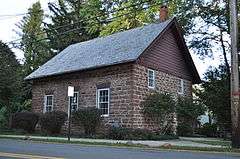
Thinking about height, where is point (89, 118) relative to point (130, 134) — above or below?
above

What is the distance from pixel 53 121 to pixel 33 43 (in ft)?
88.4

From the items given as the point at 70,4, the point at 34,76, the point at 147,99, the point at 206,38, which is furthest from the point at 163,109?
the point at 70,4

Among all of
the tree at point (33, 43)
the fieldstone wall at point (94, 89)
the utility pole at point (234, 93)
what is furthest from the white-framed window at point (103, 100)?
the tree at point (33, 43)

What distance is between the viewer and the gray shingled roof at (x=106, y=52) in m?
24.5

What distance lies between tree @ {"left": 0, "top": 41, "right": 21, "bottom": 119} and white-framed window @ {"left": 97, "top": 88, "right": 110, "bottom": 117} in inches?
410

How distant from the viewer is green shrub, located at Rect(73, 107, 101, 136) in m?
23.9

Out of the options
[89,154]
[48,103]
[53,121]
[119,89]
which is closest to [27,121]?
[48,103]

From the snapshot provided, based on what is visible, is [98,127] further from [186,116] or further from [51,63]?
[51,63]

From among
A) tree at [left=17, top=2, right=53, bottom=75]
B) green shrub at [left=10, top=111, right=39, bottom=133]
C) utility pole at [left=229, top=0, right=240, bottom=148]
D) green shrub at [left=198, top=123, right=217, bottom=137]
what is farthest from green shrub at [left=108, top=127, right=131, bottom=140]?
tree at [left=17, top=2, right=53, bottom=75]

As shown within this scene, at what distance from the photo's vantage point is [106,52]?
2684cm

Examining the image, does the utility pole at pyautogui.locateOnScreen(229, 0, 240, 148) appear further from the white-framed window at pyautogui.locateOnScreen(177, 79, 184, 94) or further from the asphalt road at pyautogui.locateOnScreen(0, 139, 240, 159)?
the white-framed window at pyautogui.locateOnScreen(177, 79, 184, 94)

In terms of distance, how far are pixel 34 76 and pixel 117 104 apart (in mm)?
9116

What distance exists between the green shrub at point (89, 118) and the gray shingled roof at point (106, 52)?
299 centimetres

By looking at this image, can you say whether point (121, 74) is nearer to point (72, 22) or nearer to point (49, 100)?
point (49, 100)
